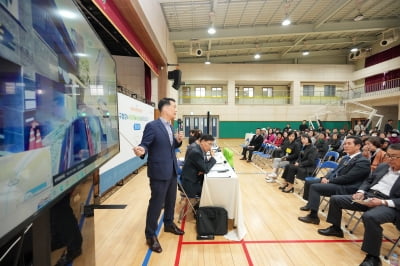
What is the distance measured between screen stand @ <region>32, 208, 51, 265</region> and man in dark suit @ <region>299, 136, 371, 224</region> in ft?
11.2

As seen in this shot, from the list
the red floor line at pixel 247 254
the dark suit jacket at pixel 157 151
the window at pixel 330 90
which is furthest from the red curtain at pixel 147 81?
the window at pixel 330 90

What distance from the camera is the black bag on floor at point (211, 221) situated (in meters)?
2.87

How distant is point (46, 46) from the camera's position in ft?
2.54

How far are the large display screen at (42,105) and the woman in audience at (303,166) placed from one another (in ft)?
13.9

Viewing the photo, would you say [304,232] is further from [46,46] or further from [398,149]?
[46,46]

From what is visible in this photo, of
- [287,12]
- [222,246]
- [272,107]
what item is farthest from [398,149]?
[272,107]

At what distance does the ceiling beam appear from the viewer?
35.7ft

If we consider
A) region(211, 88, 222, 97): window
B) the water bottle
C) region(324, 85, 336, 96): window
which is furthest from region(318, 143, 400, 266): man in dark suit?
region(324, 85, 336, 96): window

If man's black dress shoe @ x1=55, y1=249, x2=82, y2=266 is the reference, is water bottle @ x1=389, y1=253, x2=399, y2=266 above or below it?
below

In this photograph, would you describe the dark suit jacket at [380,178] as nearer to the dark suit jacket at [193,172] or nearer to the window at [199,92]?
the dark suit jacket at [193,172]

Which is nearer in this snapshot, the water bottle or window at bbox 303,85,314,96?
the water bottle

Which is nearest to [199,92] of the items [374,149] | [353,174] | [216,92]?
[216,92]

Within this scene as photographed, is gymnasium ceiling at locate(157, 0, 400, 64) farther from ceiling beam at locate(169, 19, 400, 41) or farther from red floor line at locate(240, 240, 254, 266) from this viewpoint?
red floor line at locate(240, 240, 254, 266)

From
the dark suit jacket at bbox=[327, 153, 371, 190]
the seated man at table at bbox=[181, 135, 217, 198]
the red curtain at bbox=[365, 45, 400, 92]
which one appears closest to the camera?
the dark suit jacket at bbox=[327, 153, 371, 190]
